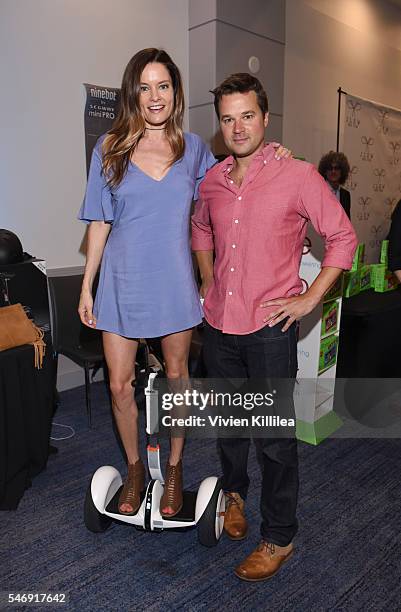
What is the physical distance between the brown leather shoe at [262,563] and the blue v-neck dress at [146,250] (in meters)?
0.83

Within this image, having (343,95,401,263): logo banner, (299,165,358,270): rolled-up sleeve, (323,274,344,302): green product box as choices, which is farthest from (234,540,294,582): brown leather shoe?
(343,95,401,263): logo banner

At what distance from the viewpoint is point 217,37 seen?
382 cm

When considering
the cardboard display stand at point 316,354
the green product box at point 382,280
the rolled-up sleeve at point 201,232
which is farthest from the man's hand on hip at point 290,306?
the green product box at point 382,280

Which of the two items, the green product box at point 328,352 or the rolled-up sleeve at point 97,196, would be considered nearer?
the rolled-up sleeve at point 97,196

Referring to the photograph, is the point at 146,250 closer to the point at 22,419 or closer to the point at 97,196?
the point at 97,196

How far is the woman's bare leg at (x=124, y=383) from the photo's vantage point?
181 centimetres

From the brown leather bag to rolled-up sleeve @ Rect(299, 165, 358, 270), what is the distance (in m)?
1.38

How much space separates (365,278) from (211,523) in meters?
2.21

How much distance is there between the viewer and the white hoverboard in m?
1.85

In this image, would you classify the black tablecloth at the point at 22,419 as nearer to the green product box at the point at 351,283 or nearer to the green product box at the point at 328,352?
the green product box at the point at 328,352

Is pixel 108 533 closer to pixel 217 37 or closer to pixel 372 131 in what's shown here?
pixel 217 37

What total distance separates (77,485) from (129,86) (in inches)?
69.1

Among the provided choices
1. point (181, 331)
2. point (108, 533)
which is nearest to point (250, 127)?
point (181, 331)

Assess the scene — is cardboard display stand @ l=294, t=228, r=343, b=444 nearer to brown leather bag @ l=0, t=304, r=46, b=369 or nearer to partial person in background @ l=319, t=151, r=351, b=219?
Answer: brown leather bag @ l=0, t=304, r=46, b=369
